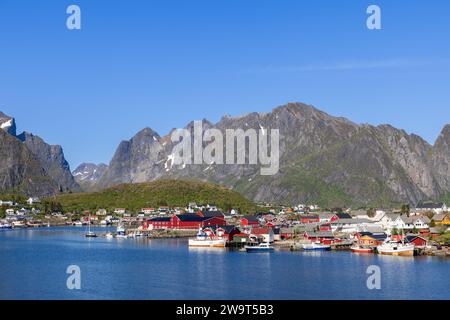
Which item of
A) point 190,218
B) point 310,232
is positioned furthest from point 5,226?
point 310,232

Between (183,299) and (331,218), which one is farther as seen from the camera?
(331,218)

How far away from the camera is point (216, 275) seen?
152ft

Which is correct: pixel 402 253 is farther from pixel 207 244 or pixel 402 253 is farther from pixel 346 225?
pixel 346 225

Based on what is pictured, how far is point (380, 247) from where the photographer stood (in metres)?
61.6

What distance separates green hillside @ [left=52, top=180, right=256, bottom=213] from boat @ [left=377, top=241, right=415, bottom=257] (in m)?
81.4

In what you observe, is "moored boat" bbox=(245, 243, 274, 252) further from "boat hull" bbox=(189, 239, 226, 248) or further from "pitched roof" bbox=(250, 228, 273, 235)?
"pitched roof" bbox=(250, 228, 273, 235)

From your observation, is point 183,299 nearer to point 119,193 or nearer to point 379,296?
point 379,296

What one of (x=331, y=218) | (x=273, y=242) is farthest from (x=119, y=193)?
(x=273, y=242)

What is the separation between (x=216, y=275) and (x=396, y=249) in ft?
67.6

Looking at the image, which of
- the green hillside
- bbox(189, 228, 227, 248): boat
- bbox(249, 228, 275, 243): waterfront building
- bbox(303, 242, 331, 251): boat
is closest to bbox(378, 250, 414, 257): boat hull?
bbox(303, 242, 331, 251): boat

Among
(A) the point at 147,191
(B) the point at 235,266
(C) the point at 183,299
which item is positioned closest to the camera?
(C) the point at 183,299

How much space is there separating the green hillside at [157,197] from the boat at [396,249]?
81372 mm
